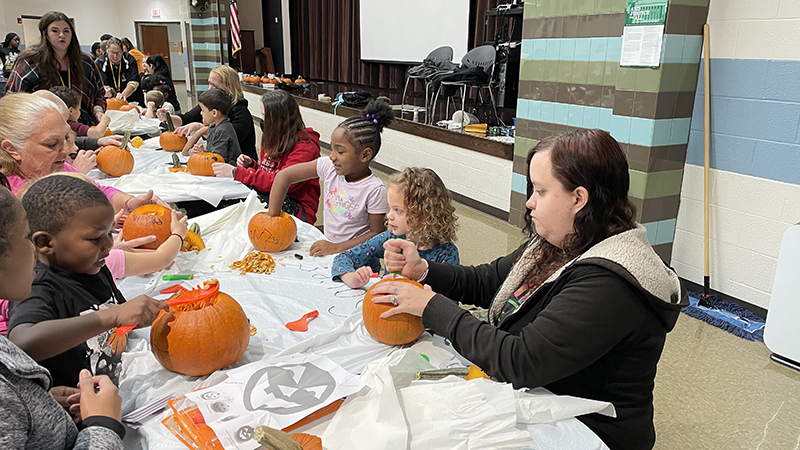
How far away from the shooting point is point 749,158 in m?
2.99

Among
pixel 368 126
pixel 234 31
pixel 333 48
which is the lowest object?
pixel 368 126

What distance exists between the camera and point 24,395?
0.80 metres

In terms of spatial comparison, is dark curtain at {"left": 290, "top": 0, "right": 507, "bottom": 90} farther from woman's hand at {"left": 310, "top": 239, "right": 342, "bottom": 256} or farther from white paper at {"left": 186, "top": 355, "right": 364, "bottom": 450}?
white paper at {"left": 186, "top": 355, "right": 364, "bottom": 450}

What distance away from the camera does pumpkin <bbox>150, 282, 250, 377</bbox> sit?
47.4 inches

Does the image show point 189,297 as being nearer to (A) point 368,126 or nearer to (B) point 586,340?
(B) point 586,340

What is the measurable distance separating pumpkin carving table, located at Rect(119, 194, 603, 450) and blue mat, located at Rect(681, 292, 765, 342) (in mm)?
2235

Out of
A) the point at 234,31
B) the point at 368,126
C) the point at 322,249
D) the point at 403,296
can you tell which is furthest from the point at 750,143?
the point at 234,31

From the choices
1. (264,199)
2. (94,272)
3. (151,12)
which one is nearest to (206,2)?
(151,12)

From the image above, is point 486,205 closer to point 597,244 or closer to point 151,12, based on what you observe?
point 597,244

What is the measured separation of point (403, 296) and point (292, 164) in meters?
1.90

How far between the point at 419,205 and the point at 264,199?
156 centimetres

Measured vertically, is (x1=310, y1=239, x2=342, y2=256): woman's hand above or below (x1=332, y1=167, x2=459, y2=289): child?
below

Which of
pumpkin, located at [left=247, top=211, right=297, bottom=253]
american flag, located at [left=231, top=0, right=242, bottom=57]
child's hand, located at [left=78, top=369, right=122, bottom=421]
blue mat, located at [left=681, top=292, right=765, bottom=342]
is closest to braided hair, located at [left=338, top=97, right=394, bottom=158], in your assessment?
pumpkin, located at [left=247, top=211, right=297, bottom=253]

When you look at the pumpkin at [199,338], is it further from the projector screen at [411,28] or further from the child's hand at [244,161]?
the projector screen at [411,28]
